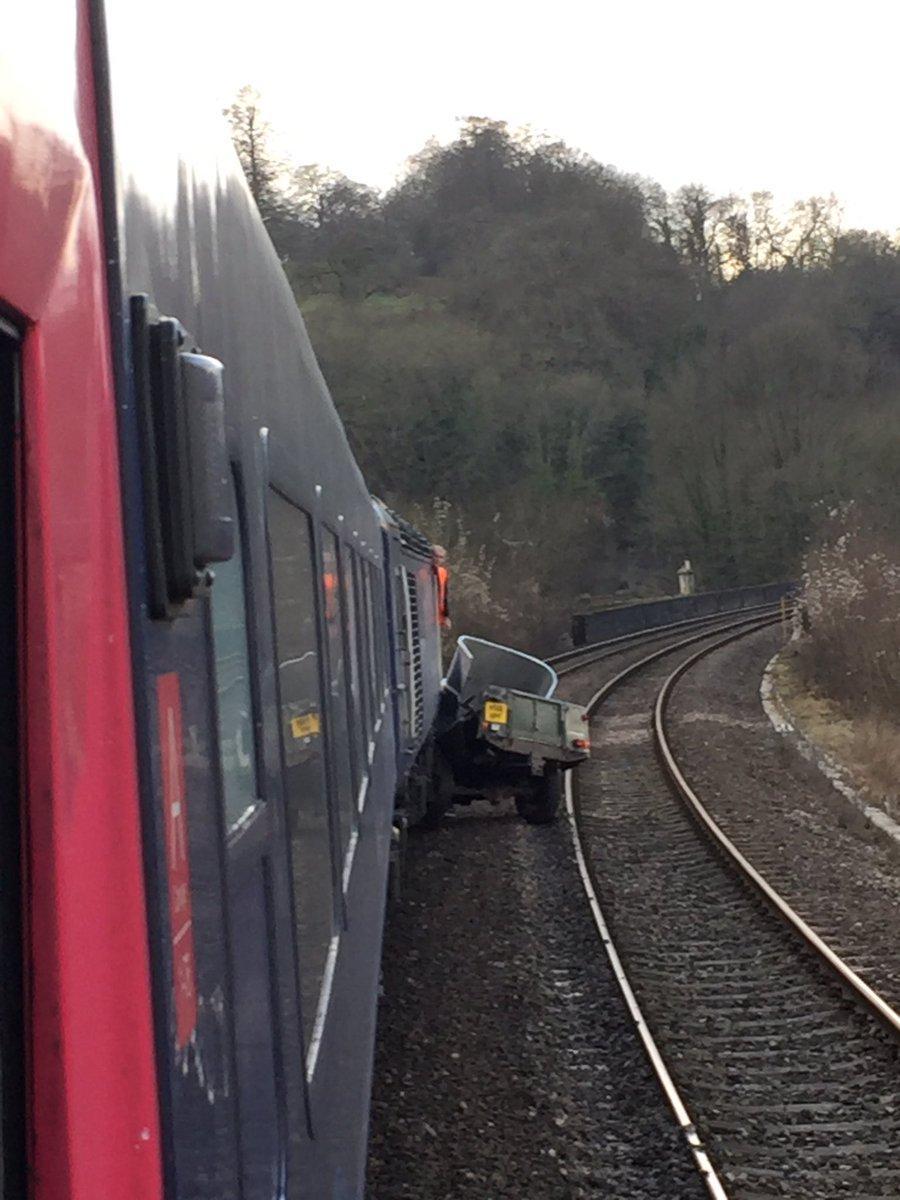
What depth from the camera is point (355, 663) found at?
6.19 m

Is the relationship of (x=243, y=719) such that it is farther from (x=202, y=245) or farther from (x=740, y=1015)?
(x=740, y=1015)

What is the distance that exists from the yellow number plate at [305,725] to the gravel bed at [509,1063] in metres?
2.71

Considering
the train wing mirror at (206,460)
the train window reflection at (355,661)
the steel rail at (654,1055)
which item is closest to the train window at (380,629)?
the train window reflection at (355,661)

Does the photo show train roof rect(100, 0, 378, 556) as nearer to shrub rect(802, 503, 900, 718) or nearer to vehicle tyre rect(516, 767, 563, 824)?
vehicle tyre rect(516, 767, 563, 824)

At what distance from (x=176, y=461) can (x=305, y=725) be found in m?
1.94

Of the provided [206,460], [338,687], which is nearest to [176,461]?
[206,460]

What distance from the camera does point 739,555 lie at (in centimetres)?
5759

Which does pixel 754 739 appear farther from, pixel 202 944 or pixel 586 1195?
pixel 202 944

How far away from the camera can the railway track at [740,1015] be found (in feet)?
20.4

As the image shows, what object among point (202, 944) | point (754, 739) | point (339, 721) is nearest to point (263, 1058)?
point (202, 944)

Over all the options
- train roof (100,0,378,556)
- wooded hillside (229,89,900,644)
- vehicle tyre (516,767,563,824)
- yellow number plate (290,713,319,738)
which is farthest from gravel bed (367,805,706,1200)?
wooded hillside (229,89,900,644)

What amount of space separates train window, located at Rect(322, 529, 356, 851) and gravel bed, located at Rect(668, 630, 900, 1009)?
438 cm

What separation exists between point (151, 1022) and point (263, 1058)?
792 millimetres

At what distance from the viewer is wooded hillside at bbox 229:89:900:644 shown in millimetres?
45562
